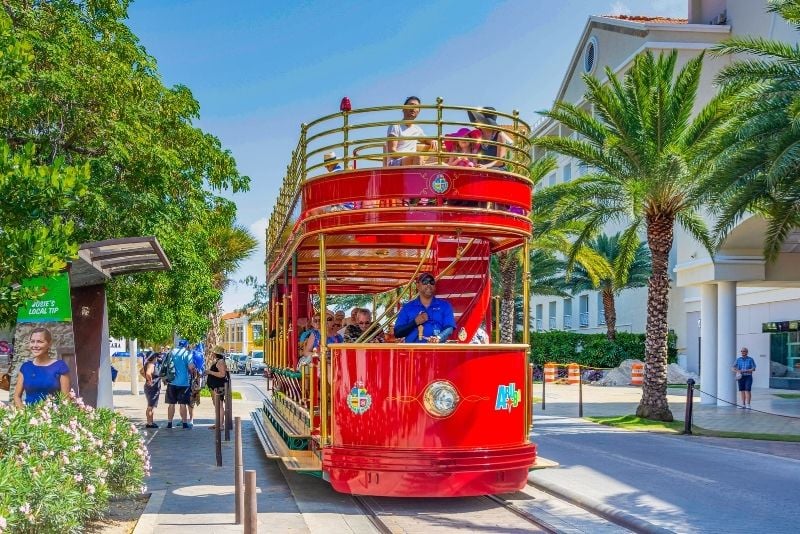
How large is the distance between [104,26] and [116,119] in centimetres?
239

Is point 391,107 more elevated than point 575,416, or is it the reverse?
point 391,107

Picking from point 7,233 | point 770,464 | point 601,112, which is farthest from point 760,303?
point 7,233

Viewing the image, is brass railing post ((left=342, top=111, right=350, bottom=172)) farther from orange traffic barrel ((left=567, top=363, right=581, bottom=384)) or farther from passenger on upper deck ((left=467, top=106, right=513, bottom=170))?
orange traffic barrel ((left=567, top=363, right=581, bottom=384))

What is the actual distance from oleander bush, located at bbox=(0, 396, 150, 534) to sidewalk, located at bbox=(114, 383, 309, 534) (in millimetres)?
546

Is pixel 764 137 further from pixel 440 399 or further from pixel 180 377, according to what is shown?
pixel 180 377

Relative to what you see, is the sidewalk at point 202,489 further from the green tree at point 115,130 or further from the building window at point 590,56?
the building window at point 590,56

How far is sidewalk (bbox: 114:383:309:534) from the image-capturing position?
8.70 metres

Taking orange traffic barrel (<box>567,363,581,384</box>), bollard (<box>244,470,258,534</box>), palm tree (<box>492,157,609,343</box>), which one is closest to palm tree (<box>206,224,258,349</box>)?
palm tree (<box>492,157,609,343</box>)

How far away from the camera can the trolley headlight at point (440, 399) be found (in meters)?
9.14

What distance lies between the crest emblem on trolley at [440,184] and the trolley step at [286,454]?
307 cm

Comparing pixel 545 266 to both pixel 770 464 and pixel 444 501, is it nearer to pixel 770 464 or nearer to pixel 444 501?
pixel 770 464

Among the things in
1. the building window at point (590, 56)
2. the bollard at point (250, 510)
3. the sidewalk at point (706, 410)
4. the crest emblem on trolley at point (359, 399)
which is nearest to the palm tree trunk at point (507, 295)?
the sidewalk at point (706, 410)

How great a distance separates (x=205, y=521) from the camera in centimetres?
882

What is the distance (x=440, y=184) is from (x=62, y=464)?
4450 millimetres
